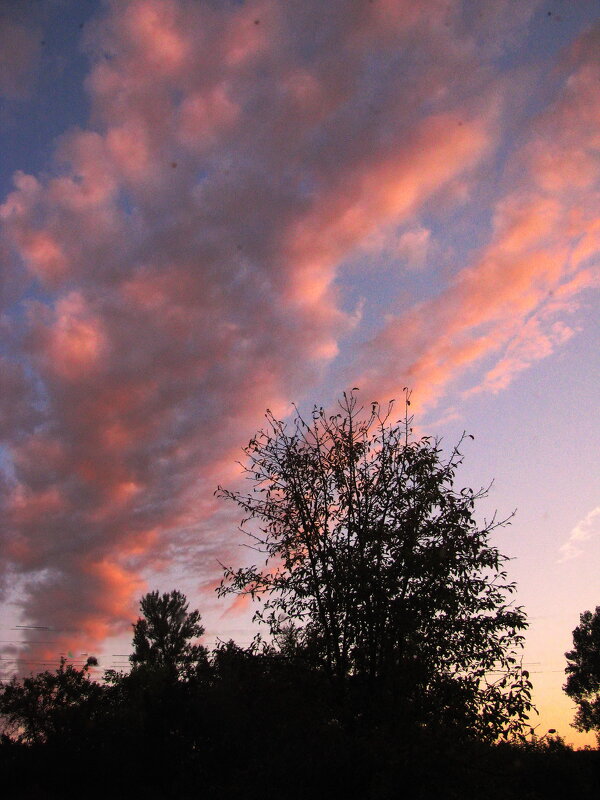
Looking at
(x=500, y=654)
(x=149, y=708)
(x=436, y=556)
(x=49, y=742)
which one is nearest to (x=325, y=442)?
(x=436, y=556)

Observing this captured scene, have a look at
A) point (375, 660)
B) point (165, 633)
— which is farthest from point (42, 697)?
point (375, 660)

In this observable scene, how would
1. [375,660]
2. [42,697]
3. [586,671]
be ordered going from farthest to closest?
1. [586,671]
2. [42,697]
3. [375,660]

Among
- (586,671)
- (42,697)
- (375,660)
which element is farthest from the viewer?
(586,671)

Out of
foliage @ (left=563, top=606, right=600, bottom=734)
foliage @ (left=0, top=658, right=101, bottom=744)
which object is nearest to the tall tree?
foliage @ (left=0, top=658, right=101, bottom=744)

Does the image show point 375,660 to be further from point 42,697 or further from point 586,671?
point 586,671

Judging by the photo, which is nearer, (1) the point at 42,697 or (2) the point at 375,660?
(2) the point at 375,660

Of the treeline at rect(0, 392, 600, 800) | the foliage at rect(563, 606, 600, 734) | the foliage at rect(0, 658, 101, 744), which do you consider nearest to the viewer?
the treeline at rect(0, 392, 600, 800)

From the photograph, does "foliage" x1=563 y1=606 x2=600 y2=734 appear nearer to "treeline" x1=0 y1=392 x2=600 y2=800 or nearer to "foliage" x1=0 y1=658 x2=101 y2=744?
"foliage" x1=0 y1=658 x2=101 y2=744

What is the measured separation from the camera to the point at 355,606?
10844mm

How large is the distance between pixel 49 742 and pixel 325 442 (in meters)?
41.4

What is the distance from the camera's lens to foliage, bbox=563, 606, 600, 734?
239 feet

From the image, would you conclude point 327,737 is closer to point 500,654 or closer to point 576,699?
point 500,654

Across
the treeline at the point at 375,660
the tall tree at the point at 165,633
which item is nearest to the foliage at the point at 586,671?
the tall tree at the point at 165,633

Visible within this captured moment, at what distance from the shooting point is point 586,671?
73750 mm
